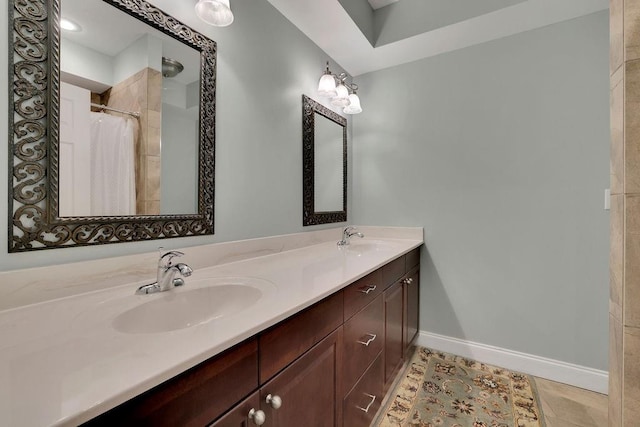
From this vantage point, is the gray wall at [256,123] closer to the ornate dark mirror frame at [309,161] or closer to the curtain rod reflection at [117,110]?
the ornate dark mirror frame at [309,161]

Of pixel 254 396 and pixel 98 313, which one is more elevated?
pixel 98 313

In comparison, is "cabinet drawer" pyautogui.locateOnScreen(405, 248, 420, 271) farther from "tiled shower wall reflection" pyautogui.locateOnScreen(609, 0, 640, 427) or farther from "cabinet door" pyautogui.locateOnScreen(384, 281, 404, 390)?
"tiled shower wall reflection" pyautogui.locateOnScreen(609, 0, 640, 427)

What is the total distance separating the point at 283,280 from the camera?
3.55 ft

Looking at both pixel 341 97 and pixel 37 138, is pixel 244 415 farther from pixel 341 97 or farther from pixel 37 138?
pixel 341 97

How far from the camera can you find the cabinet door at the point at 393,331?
61.3 inches

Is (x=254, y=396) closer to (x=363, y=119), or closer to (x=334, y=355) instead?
(x=334, y=355)

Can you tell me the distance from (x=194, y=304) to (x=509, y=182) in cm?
209

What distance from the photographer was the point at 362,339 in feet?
4.12

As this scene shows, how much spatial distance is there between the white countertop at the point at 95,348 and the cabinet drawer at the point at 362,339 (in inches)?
10.4

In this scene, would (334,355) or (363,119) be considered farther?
(363,119)

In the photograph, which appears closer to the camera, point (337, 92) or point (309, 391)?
point (309, 391)

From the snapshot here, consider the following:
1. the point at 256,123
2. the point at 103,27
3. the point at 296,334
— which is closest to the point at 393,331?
the point at 296,334

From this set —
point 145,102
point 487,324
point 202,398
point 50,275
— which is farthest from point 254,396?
point 487,324

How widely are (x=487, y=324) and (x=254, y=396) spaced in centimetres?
197
